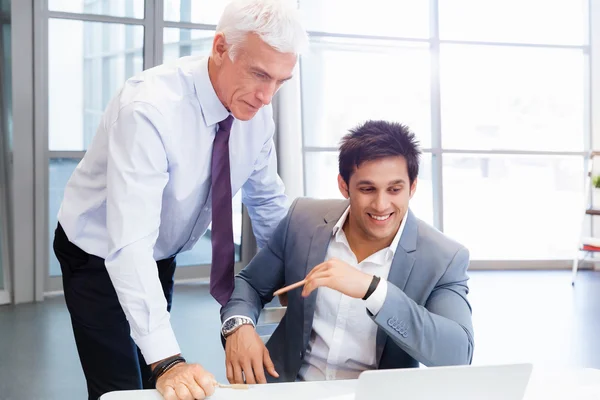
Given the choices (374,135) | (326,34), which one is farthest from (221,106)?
(326,34)

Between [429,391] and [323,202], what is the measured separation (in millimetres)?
909

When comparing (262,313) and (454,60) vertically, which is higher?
(454,60)

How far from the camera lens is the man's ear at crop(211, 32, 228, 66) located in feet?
5.22

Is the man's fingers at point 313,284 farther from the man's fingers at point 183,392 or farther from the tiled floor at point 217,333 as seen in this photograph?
the tiled floor at point 217,333

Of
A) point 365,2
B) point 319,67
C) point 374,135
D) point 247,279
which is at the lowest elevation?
point 247,279

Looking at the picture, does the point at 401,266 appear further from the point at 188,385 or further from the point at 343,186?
the point at 188,385

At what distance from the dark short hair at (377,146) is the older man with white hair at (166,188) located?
0.29 m

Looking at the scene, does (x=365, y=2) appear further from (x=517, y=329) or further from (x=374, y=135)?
(x=374, y=135)

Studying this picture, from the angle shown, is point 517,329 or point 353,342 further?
point 517,329

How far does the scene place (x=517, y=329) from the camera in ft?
13.8

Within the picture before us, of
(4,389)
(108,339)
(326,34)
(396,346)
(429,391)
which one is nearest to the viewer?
(429,391)

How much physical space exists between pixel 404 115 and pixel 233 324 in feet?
16.3

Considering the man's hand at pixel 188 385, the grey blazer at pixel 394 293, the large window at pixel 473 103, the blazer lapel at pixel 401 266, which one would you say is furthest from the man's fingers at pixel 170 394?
the large window at pixel 473 103

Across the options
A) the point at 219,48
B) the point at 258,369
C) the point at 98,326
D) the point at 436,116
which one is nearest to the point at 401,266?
the point at 258,369
